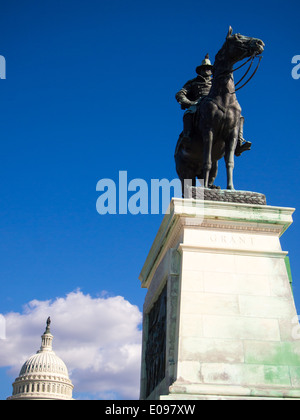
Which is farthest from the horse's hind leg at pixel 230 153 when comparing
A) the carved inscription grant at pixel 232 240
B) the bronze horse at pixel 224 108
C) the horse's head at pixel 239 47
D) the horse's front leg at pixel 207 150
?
the carved inscription grant at pixel 232 240

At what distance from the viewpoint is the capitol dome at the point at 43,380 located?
513 feet

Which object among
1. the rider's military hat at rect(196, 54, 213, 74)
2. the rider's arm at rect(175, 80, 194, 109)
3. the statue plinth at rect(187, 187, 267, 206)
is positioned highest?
the rider's military hat at rect(196, 54, 213, 74)

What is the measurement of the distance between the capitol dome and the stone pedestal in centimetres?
15414

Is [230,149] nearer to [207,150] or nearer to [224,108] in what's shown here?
[207,150]

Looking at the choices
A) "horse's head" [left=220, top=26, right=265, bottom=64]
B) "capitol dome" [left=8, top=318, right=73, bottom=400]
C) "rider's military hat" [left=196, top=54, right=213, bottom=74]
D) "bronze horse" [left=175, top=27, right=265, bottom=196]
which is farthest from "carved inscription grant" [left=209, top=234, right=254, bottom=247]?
"capitol dome" [left=8, top=318, right=73, bottom=400]

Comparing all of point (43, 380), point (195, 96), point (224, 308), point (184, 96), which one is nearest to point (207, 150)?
point (184, 96)

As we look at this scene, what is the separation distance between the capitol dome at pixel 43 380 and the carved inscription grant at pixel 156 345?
497 feet

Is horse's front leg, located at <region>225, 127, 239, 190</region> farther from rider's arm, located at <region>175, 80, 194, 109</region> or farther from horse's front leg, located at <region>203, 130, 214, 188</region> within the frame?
rider's arm, located at <region>175, 80, 194, 109</region>

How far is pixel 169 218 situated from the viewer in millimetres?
11070

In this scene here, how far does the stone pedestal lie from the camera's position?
29.6 ft

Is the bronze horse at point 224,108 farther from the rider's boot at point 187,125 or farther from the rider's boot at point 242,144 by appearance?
the rider's boot at point 242,144
